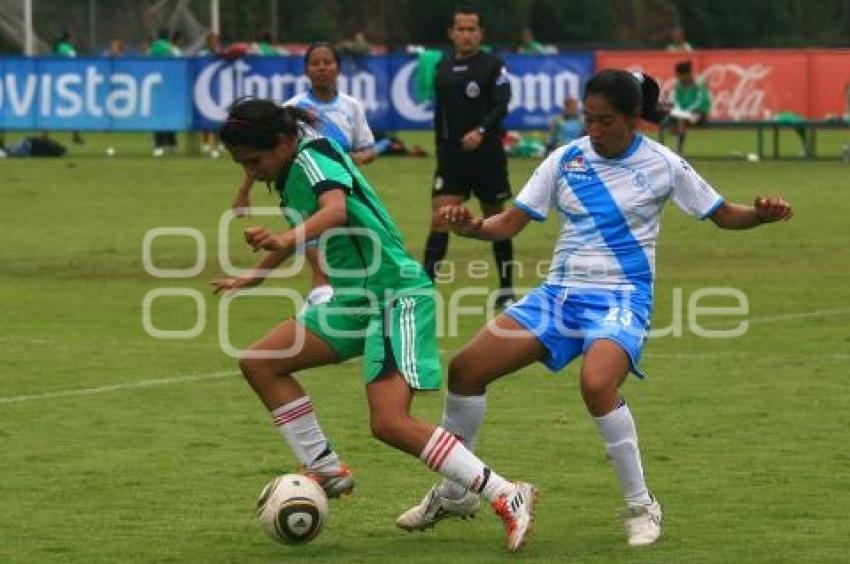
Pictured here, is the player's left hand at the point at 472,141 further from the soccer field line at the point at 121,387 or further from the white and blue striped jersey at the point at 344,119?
the soccer field line at the point at 121,387

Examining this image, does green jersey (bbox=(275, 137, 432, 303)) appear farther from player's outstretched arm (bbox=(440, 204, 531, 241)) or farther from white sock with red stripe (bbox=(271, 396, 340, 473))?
white sock with red stripe (bbox=(271, 396, 340, 473))

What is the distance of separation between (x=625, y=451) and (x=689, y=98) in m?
28.0

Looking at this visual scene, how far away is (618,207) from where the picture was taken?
8.87 meters

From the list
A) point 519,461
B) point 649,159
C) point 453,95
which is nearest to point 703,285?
point 453,95

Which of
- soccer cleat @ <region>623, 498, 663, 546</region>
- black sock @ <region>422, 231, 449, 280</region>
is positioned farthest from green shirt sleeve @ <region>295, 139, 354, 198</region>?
black sock @ <region>422, 231, 449, 280</region>

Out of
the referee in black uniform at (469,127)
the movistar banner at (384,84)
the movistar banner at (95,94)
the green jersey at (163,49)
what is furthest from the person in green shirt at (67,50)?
the referee in black uniform at (469,127)

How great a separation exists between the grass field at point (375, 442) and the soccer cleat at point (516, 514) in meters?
0.08

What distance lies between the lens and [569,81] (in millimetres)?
37094

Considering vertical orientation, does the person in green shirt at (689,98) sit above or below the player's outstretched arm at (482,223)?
below

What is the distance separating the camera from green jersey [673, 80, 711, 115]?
1419 inches

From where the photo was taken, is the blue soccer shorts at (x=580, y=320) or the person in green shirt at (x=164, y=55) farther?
the person in green shirt at (x=164, y=55)

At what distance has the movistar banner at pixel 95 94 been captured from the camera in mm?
37562

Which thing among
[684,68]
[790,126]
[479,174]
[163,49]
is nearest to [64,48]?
[163,49]

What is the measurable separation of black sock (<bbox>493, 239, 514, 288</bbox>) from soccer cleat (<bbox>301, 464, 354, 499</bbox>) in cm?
837
